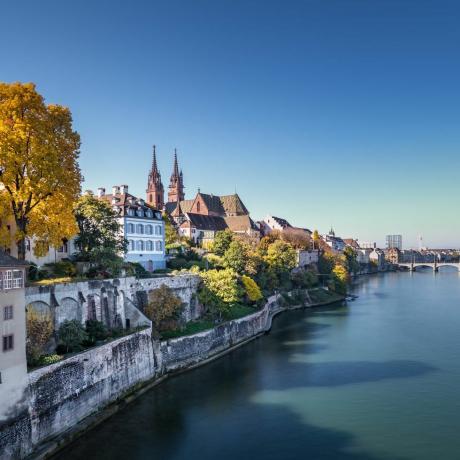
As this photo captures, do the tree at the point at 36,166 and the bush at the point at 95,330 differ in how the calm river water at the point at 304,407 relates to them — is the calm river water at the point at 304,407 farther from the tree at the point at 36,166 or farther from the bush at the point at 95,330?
the tree at the point at 36,166

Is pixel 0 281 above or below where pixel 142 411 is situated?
above

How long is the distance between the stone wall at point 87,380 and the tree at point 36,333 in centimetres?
112

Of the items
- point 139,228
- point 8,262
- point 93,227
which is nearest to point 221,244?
point 139,228

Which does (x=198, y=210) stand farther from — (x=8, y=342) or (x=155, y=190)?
(x=8, y=342)

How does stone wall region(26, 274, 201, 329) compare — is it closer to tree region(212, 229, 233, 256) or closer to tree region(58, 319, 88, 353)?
tree region(58, 319, 88, 353)

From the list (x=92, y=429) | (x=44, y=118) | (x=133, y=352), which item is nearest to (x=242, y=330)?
(x=133, y=352)

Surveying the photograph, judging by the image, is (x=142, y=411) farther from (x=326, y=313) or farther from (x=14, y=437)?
(x=326, y=313)

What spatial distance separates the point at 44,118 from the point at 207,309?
24413mm

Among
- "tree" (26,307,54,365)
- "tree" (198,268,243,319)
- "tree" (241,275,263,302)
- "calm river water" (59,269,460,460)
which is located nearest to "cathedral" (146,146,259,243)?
"tree" (241,275,263,302)

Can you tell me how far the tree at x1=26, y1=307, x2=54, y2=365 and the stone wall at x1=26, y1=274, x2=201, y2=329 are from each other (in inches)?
43.1

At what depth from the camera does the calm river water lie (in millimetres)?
22562

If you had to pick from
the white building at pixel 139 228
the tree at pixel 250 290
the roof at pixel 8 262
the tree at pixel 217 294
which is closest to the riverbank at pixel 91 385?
the tree at pixel 217 294

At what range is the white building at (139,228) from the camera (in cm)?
4594

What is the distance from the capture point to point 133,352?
29484 millimetres
